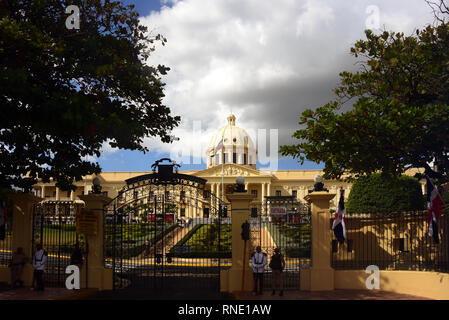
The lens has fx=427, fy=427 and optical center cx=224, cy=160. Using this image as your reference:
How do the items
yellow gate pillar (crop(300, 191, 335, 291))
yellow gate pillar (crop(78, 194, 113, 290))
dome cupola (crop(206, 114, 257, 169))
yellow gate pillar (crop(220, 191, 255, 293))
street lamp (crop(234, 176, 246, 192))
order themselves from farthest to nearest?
dome cupola (crop(206, 114, 257, 169))
street lamp (crop(234, 176, 246, 192))
yellow gate pillar (crop(78, 194, 113, 290))
yellow gate pillar (crop(220, 191, 255, 293))
yellow gate pillar (crop(300, 191, 335, 291))

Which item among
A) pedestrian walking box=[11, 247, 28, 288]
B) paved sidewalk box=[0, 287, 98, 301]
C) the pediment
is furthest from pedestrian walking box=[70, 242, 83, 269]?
the pediment

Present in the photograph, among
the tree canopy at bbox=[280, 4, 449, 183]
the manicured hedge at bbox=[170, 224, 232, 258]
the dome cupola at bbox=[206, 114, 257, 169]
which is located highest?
the dome cupola at bbox=[206, 114, 257, 169]

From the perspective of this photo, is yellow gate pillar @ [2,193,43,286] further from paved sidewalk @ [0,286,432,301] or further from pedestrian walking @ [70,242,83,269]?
pedestrian walking @ [70,242,83,269]

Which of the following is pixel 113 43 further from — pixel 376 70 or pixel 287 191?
pixel 287 191

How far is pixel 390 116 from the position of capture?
1256 centimetres

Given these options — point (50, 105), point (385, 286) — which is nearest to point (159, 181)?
point (50, 105)

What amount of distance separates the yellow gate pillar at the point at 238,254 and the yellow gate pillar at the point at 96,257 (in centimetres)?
363

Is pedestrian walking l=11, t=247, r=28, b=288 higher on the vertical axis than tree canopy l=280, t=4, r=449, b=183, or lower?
lower

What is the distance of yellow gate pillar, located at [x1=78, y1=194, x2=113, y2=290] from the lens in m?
13.1

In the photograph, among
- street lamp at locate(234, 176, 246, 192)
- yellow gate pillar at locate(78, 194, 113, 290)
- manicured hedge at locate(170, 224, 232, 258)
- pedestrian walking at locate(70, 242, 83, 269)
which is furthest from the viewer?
manicured hedge at locate(170, 224, 232, 258)

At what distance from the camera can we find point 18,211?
13.7m

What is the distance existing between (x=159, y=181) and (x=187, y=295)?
381cm

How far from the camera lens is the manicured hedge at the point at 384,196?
72.1ft

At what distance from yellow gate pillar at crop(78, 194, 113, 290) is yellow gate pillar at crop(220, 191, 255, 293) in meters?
3.63
